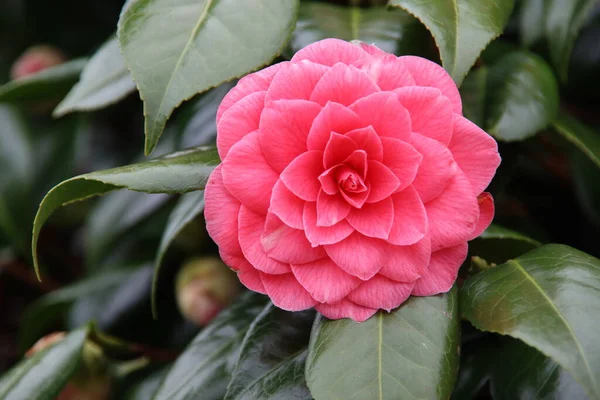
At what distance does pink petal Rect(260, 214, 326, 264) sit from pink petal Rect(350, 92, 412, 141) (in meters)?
0.11

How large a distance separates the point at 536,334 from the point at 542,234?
55 cm

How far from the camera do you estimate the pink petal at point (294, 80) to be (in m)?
0.57

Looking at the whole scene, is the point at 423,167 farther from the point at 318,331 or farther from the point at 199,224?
the point at 199,224

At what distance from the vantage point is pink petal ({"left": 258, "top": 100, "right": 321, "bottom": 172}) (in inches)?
21.9

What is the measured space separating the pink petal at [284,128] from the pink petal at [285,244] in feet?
0.16

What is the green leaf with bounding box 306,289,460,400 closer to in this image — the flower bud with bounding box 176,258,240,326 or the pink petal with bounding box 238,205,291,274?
the pink petal with bounding box 238,205,291,274

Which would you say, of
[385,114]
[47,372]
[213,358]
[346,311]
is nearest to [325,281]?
[346,311]

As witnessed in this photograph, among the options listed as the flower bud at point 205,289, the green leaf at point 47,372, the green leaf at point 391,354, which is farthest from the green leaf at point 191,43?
the flower bud at point 205,289

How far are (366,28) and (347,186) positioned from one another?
26cm

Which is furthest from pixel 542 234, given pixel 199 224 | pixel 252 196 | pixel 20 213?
pixel 20 213

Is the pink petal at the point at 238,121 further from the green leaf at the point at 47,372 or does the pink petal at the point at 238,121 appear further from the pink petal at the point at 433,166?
the green leaf at the point at 47,372

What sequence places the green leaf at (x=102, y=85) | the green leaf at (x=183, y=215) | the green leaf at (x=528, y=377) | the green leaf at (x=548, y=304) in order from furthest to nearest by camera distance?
the green leaf at (x=102, y=85) < the green leaf at (x=183, y=215) < the green leaf at (x=528, y=377) < the green leaf at (x=548, y=304)

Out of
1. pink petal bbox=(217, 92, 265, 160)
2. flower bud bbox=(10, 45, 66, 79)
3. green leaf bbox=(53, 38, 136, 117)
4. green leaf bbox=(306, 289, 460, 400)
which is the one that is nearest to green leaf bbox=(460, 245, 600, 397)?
green leaf bbox=(306, 289, 460, 400)

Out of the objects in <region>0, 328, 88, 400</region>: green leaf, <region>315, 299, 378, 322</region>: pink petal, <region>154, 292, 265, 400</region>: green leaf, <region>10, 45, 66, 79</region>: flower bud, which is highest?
<region>315, 299, 378, 322</region>: pink petal
